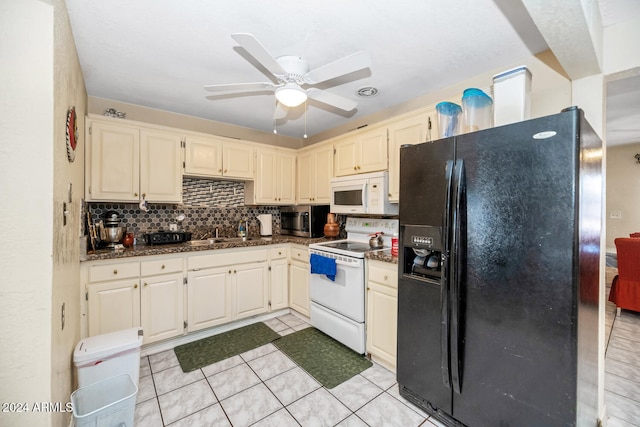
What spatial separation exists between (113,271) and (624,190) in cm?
866

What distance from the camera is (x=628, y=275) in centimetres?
323

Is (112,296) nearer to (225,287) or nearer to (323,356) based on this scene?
(225,287)

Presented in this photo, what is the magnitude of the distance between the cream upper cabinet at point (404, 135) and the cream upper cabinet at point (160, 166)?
2239mm

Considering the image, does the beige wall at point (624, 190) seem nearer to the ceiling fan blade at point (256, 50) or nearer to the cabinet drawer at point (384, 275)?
the cabinet drawer at point (384, 275)

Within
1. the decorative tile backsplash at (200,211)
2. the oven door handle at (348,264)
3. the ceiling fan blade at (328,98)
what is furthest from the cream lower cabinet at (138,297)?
the ceiling fan blade at (328,98)

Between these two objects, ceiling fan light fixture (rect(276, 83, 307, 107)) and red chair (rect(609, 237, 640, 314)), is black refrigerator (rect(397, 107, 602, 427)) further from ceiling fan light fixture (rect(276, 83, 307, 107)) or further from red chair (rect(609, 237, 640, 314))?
red chair (rect(609, 237, 640, 314))

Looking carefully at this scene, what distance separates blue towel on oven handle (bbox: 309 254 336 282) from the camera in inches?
101

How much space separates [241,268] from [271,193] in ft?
3.61

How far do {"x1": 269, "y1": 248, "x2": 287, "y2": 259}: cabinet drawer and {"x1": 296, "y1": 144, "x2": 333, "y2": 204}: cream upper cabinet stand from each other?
752 mm

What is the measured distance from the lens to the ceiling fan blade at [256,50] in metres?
1.29

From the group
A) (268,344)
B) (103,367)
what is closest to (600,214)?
(268,344)

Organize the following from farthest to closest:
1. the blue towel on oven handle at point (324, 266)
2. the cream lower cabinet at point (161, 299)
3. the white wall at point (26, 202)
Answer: the blue towel on oven handle at point (324, 266) < the cream lower cabinet at point (161, 299) < the white wall at point (26, 202)

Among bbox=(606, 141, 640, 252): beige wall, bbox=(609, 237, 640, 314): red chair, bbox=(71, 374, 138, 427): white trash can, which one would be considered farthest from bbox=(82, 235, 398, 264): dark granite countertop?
bbox=(606, 141, 640, 252): beige wall

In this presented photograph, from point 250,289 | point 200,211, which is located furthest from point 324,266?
point 200,211
